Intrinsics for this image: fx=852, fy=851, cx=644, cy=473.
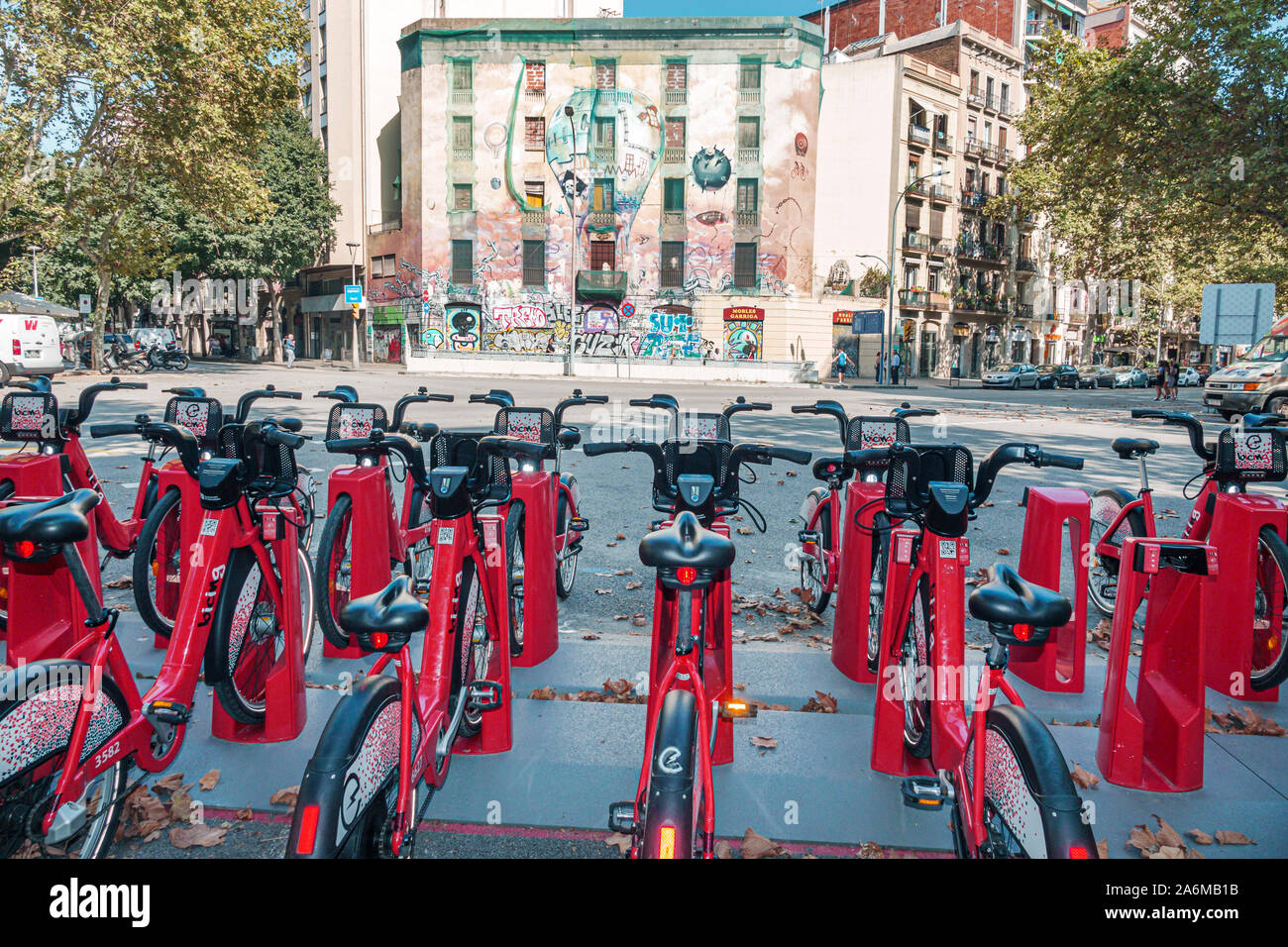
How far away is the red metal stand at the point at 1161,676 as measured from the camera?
3188 millimetres

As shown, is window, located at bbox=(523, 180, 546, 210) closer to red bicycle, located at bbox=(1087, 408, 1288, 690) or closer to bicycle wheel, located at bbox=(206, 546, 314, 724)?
red bicycle, located at bbox=(1087, 408, 1288, 690)

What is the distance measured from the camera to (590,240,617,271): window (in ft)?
133

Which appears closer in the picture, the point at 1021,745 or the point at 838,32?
the point at 1021,745

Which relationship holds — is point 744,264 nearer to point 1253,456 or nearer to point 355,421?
point 355,421

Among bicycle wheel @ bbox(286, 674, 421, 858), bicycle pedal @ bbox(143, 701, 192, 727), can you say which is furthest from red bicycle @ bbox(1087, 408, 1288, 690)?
bicycle pedal @ bbox(143, 701, 192, 727)

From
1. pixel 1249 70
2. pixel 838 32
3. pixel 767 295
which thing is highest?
pixel 838 32

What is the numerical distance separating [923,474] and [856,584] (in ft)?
3.02

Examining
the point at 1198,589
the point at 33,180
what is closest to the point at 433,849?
the point at 1198,589

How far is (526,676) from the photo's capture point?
427 centimetres

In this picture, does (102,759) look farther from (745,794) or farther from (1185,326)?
(1185,326)

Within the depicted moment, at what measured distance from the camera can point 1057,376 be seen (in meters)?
39.7

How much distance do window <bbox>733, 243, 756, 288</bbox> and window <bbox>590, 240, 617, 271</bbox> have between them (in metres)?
5.71

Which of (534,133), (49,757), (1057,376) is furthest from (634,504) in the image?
(1057,376)

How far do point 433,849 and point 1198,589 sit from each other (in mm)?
2903
